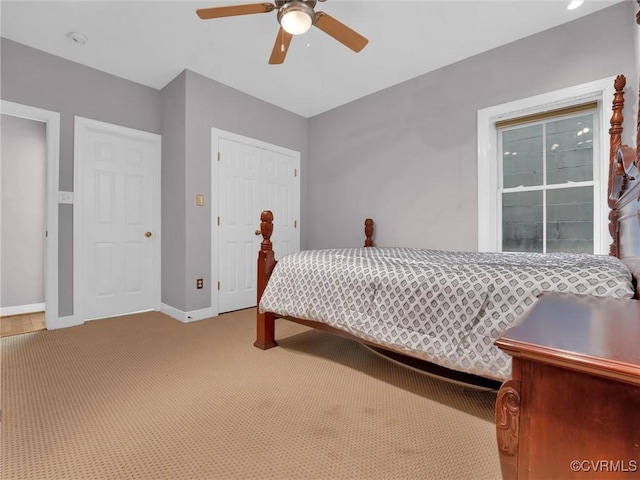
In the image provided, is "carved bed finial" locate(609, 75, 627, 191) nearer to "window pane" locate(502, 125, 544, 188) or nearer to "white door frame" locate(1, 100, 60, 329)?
"window pane" locate(502, 125, 544, 188)

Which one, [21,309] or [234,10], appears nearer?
[234,10]

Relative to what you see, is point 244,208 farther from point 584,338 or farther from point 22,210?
point 584,338

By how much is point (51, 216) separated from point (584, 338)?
3832mm

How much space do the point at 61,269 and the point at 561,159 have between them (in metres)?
4.79

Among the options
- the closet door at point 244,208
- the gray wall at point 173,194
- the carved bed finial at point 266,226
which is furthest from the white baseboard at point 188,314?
the carved bed finial at point 266,226

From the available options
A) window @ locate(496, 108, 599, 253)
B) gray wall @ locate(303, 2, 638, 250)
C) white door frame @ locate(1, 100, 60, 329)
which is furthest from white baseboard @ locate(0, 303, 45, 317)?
window @ locate(496, 108, 599, 253)

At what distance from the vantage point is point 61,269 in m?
2.93

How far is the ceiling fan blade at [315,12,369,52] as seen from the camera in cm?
195

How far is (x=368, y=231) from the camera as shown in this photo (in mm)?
3715

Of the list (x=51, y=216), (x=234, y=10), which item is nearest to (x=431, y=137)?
(x=234, y=10)

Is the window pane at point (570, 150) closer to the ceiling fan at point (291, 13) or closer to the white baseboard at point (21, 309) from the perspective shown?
the ceiling fan at point (291, 13)

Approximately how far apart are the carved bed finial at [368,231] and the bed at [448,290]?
169 centimetres

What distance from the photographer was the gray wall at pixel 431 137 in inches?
95.0

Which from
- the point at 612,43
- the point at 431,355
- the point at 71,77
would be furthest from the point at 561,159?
the point at 71,77
